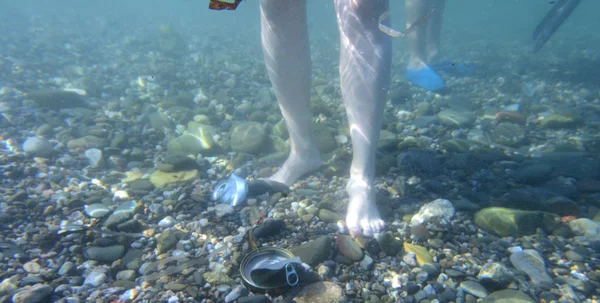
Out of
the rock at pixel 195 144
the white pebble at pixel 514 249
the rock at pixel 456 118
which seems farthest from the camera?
the rock at pixel 456 118

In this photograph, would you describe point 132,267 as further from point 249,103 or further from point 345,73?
point 249,103

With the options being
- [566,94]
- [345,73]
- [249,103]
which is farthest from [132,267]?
[566,94]

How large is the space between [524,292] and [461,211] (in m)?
0.84

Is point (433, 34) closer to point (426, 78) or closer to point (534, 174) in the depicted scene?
point (426, 78)

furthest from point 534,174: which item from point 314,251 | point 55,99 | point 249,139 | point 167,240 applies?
point 55,99

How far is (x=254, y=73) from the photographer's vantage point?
8.15m

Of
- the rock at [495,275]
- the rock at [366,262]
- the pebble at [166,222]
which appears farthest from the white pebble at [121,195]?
the rock at [495,275]

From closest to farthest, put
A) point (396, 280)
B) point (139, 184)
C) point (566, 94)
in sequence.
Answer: point (396, 280) < point (139, 184) < point (566, 94)

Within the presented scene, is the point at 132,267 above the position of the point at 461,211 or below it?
below

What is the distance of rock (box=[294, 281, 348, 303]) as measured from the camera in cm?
175

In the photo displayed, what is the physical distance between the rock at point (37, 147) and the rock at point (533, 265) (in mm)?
5175

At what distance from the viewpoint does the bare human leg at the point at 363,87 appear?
2.32 meters

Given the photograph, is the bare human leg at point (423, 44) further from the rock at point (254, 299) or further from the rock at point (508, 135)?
the rock at point (254, 299)

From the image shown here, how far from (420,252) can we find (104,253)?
2.35m
